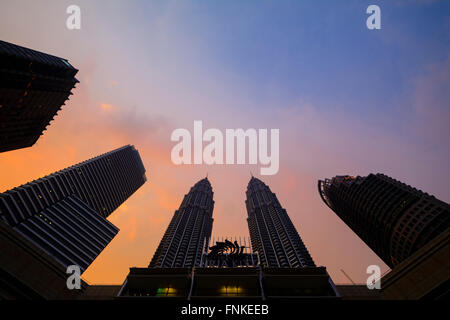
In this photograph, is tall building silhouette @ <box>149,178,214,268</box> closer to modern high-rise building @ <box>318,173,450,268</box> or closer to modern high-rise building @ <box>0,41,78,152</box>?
modern high-rise building @ <box>0,41,78,152</box>

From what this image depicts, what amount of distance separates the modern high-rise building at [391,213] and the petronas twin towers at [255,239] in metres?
43.5

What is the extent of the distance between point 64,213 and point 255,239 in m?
122

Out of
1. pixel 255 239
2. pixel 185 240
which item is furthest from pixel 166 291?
pixel 255 239

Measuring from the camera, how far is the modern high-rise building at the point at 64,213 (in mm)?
91688

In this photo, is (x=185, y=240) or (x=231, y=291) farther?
(x=185, y=240)

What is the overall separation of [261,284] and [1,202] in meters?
108

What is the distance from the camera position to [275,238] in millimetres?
145500

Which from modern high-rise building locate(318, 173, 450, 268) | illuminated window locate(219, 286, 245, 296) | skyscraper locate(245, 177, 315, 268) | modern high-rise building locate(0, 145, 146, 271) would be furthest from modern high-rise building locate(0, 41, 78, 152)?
modern high-rise building locate(318, 173, 450, 268)

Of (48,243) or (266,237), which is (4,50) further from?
(266,237)

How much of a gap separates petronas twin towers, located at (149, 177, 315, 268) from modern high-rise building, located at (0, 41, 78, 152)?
317 ft

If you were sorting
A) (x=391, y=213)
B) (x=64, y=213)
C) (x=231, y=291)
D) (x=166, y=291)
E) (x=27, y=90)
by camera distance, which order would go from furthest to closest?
(x=391, y=213) < (x=64, y=213) < (x=27, y=90) < (x=166, y=291) < (x=231, y=291)

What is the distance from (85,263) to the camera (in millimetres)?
99875

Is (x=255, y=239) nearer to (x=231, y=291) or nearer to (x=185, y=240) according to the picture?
(x=185, y=240)
